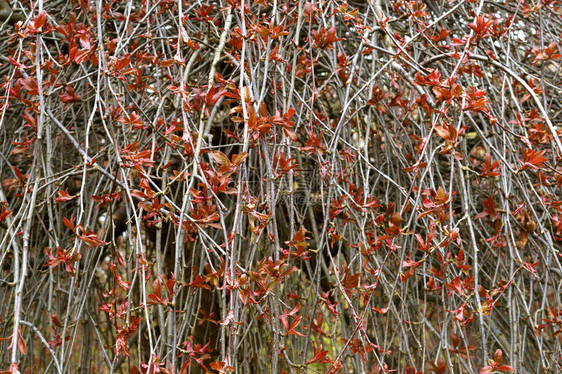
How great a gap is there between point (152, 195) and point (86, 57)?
1.25 ft

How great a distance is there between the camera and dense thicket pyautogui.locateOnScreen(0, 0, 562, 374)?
3.39ft

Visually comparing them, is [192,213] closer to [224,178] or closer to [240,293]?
[224,178]

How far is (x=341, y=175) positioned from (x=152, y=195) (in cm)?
55

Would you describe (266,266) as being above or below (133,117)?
below

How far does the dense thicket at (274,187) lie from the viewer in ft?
3.39

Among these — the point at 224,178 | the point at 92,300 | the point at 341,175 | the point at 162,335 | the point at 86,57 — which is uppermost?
the point at 86,57

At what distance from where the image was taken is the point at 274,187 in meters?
1.28

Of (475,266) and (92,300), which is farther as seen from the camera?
(92,300)

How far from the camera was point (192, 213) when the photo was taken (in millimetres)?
1039

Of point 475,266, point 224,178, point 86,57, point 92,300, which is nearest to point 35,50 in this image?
point 86,57

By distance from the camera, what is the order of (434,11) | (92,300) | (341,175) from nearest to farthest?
(341,175)
(434,11)
(92,300)

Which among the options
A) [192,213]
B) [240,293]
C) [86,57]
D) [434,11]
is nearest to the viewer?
[240,293]

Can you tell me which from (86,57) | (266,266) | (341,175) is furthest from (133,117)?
(341,175)

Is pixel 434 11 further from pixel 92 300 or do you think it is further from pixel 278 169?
pixel 92 300
